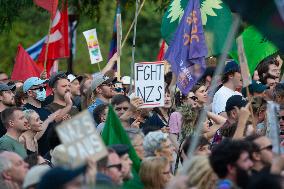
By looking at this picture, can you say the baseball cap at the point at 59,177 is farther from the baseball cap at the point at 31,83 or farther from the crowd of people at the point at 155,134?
the baseball cap at the point at 31,83

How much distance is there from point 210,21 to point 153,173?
5647 millimetres

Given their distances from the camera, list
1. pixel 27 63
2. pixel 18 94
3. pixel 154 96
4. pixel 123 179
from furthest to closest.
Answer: pixel 27 63
pixel 18 94
pixel 154 96
pixel 123 179

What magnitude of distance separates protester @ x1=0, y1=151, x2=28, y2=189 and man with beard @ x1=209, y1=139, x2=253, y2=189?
5.77 feet

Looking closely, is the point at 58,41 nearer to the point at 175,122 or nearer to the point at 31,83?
the point at 31,83

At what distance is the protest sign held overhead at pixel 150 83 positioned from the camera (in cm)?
1525

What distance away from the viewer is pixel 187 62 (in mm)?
15508

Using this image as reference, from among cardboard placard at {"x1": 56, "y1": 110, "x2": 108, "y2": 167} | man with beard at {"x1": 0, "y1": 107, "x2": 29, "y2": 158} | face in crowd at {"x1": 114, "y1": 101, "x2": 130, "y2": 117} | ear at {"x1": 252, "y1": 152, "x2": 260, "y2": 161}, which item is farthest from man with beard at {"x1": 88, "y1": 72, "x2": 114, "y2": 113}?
cardboard placard at {"x1": 56, "y1": 110, "x2": 108, "y2": 167}

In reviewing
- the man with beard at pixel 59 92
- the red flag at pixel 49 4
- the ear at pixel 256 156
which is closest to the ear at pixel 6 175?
the ear at pixel 256 156

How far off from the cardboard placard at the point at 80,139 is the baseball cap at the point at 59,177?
316 mm

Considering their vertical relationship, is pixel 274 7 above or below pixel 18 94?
above

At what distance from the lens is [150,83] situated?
15.4 metres

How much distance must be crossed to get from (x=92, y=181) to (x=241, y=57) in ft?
12.8

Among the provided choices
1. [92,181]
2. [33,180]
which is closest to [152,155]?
[33,180]

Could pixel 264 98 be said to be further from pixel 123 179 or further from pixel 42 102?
pixel 123 179
